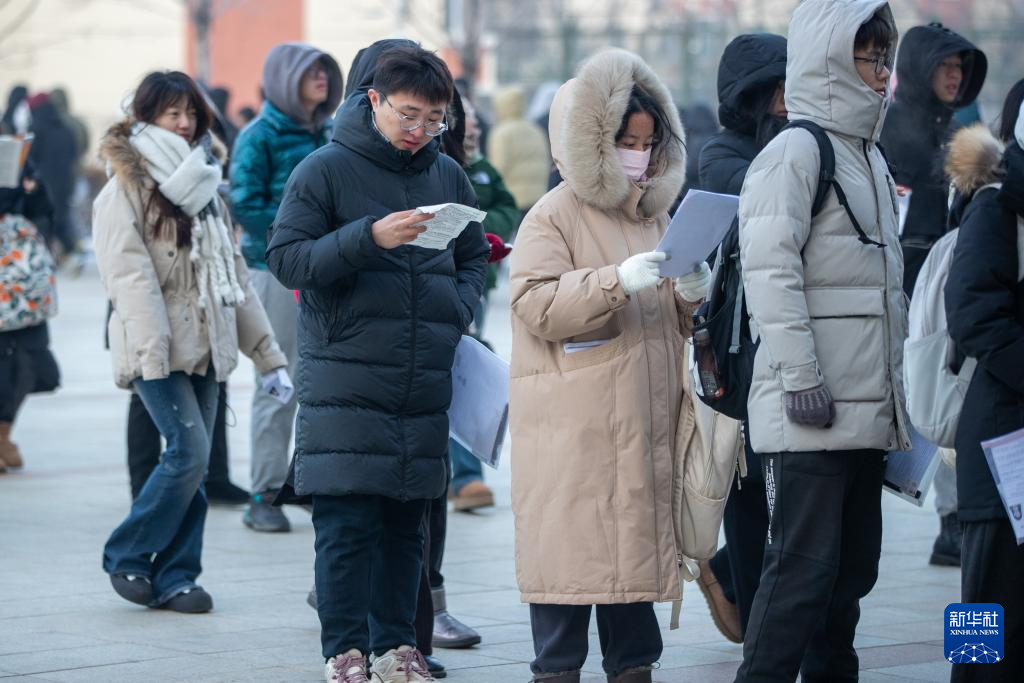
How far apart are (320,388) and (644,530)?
104 centimetres

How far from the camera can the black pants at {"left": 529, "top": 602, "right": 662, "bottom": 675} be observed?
4699 mm

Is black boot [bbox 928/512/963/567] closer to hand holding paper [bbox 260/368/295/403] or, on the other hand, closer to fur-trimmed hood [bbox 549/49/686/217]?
hand holding paper [bbox 260/368/295/403]

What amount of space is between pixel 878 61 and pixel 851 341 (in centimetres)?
81

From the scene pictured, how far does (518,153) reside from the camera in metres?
16.4

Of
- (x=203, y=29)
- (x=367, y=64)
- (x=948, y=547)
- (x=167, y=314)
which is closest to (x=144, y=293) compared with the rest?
(x=167, y=314)

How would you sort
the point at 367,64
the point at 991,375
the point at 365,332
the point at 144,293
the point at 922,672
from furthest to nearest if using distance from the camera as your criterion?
the point at 144,293 → the point at 922,672 → the point at 367,64 → the point at 365,332 → the point at 991,375

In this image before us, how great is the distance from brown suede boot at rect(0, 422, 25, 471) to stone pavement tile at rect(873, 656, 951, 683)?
5.66 meters

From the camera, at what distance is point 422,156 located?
16.6 ft

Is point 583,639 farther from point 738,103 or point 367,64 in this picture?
point 738,103

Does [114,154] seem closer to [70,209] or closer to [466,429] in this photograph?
[466,429]

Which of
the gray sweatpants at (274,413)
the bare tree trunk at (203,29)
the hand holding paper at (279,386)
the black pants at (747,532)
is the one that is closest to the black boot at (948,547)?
the black pants at (747,532)

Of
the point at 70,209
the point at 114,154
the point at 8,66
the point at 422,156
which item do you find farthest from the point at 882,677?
the point at 8,66

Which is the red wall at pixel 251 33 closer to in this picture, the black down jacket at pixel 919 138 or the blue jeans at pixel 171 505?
the black down jacket at pixel 919 138

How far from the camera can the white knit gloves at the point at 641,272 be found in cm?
447
